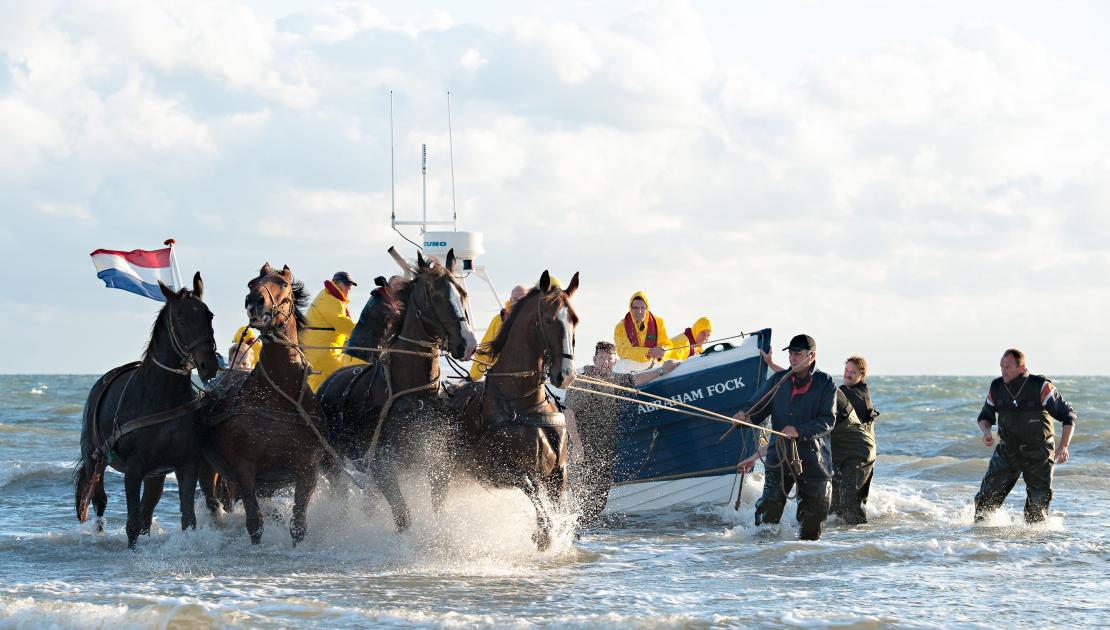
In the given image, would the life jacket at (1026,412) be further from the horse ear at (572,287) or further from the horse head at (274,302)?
the horse head at (274,302)

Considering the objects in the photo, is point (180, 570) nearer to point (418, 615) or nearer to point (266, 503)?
point (266, 503)

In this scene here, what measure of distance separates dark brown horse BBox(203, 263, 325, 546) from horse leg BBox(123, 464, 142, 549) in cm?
68

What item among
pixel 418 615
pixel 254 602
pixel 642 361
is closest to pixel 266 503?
pixel 254 602

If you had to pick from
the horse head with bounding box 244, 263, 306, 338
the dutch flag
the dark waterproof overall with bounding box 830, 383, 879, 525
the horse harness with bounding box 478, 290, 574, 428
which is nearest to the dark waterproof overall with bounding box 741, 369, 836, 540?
the dark waterproof overall with bounding box 830, 383, 879, 525

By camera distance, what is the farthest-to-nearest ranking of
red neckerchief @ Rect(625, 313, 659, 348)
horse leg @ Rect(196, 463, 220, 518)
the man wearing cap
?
red neckerchief @ Rect(625, 313, 659, 348) → horse leg @ Rect(196, 463, 220, 518) → the man wearing cap

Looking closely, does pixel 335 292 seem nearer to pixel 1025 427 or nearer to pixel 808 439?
pixel 808 439

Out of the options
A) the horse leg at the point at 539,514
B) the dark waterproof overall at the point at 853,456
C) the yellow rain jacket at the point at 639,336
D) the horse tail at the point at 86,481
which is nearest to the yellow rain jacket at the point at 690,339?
the yellow rain jacket at the point at 639,336

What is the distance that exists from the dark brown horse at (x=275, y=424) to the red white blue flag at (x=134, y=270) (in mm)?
1705

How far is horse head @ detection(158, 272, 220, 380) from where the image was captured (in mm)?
8281

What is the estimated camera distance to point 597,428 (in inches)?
448

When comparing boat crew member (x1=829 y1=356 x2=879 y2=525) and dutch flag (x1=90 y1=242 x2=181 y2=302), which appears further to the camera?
boat crew member (x1=829 y1=356 x2=879 y2=525)

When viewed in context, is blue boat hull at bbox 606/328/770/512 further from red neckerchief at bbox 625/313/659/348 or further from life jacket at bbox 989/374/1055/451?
life jacket at bbox 989/374/1055/451

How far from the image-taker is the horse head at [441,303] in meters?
7.96

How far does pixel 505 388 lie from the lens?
825cm
